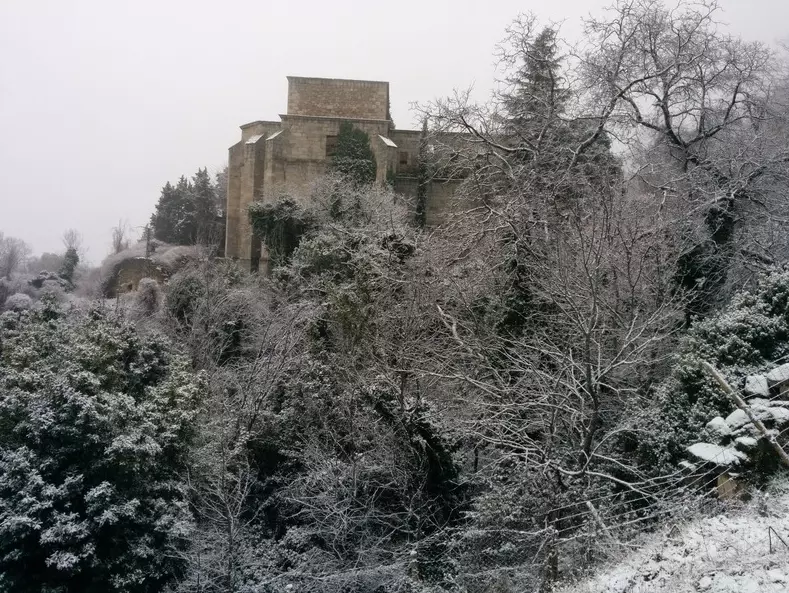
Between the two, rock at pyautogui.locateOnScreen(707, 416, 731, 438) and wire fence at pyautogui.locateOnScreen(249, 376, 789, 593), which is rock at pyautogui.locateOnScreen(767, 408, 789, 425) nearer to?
wire fence at pyautogui.locateOnScreen(249, 376, 789, 593)

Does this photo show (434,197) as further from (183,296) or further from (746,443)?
(746,443)

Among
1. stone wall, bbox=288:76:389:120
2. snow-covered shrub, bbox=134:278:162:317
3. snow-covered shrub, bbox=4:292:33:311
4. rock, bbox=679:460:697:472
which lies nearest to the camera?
rock, bbox=679:460:697:472

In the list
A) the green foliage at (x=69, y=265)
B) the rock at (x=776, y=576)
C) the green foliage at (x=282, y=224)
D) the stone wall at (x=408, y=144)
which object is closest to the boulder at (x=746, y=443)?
the rock at (x=776, y=576)

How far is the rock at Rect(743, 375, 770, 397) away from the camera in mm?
7873

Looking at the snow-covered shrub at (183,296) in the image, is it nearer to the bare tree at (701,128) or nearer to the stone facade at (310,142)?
the stone facade at (310,142)

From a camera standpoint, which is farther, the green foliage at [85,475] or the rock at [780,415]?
the green foliage at [85,475]

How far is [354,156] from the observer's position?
84.9ft

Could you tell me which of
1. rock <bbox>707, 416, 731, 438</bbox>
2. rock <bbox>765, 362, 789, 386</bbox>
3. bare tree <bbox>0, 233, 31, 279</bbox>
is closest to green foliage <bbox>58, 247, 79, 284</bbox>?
bare tree <bbox>0, 233, 31, 279</bbox>

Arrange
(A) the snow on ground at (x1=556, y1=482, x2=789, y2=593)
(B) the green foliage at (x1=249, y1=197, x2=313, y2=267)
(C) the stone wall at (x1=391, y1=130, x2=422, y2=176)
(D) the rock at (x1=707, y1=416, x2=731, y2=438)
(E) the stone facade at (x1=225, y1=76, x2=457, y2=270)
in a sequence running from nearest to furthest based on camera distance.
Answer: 1. (A) the snow on ground at (x1=556, y1=482, x2=789, y2=593)
2. (D) the rock at (x1=707, y1=416, x2=731, y2=438)
3. (B) the green foliage at (x1=249, y1=197, x2=313, y2=267)
4. (E) the stone facade at (x1=225, y1=76, x2=457, y2=270)
5. (C) the stone wall at (x1=391, y1=130, x2=422, y2=176)

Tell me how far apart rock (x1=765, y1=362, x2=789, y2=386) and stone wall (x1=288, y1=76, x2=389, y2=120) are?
22.7 meters

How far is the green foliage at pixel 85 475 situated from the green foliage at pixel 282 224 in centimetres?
944

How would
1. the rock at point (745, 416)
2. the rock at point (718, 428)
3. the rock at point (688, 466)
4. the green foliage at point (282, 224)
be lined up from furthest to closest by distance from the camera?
1. the green foliage at point (282, 224)
2. the rock at point (718, 428)
3. the rock at point (688, 466)
4. the rock at point (745, 416)

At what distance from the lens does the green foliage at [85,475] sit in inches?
413

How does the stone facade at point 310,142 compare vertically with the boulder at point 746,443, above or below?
above
